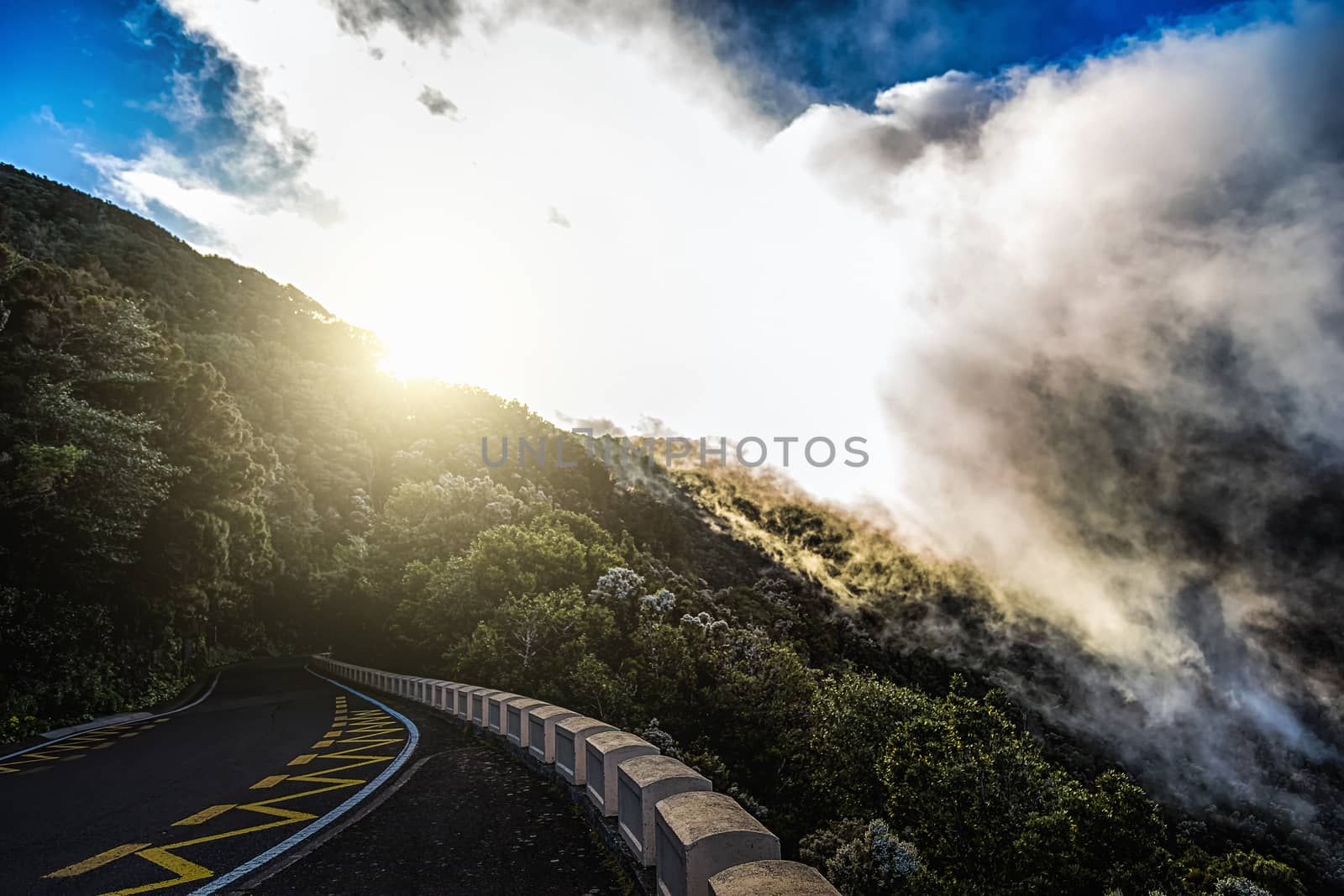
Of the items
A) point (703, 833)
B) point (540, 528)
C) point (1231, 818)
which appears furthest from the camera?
point (1231, 818)

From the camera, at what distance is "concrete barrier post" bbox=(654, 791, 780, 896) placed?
130 inches

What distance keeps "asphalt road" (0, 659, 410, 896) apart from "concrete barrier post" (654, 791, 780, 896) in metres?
3.27

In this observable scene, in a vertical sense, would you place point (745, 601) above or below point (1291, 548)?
below

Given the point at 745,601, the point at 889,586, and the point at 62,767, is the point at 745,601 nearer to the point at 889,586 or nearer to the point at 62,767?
the point at 62,767

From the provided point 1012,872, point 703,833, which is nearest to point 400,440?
point 1012,872

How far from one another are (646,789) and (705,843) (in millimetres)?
1373

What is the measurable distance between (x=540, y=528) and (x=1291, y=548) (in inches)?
8510

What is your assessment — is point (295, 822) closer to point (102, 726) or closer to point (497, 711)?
point (497, 711)

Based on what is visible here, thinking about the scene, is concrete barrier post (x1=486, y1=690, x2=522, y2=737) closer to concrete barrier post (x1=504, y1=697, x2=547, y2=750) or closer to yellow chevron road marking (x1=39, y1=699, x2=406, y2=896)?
concrete barrier post (x1=504, y1=697, x2=547, y2=750)

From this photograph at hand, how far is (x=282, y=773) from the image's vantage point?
9180 millimetres

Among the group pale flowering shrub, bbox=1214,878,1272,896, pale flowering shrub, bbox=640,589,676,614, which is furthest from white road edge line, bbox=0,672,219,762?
pale flowering shrub, bbox=1214,878,1272,896

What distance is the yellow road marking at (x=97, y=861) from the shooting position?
16.4 ft

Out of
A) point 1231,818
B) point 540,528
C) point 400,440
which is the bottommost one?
point 1231,818

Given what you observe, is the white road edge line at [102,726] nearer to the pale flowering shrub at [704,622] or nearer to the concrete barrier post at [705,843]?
the concrete barrier post at [705,843]
